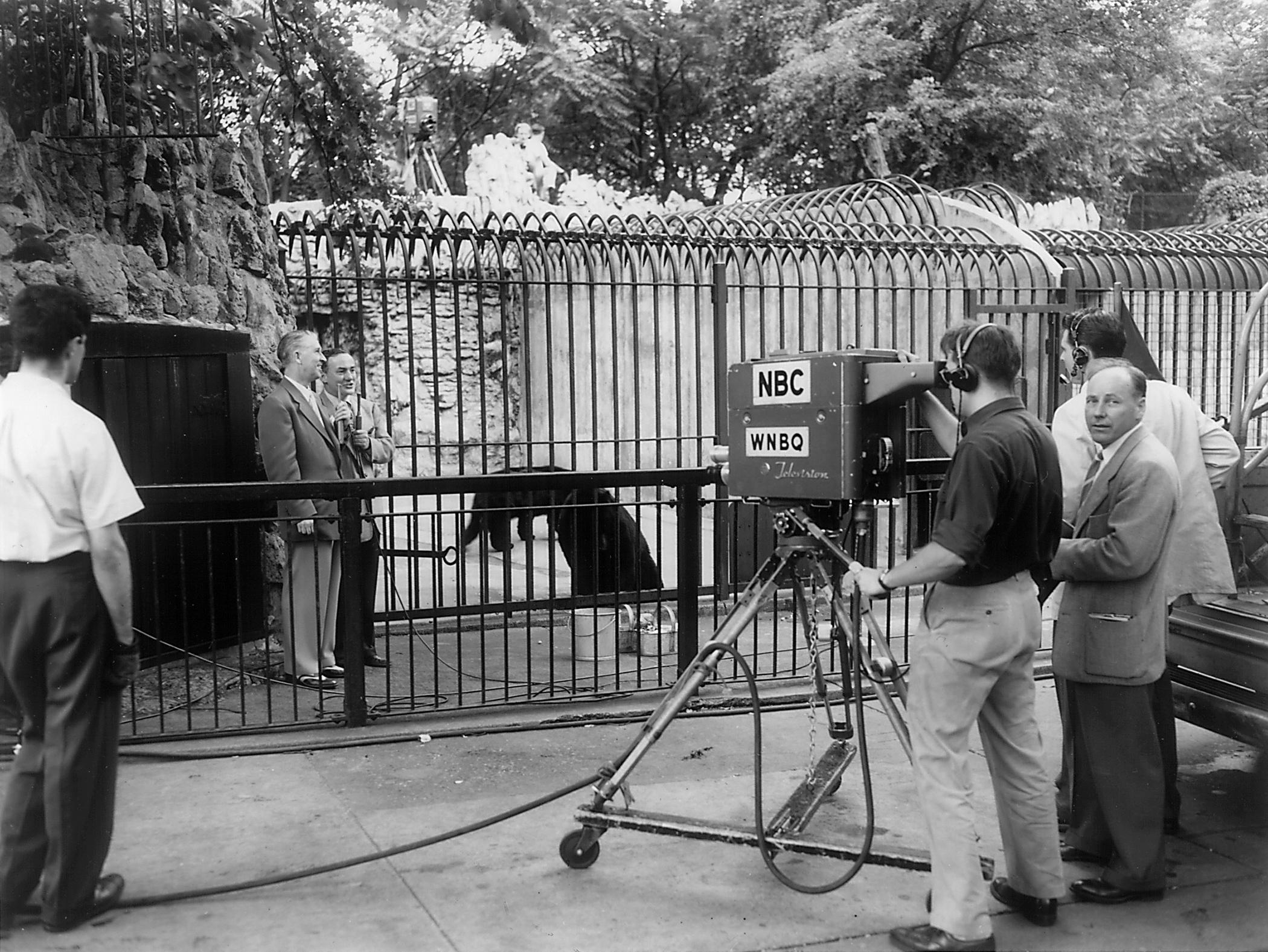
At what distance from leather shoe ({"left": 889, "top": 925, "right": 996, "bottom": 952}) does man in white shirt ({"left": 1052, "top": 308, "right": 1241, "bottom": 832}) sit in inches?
49.5

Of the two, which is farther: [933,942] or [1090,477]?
[1090,477]

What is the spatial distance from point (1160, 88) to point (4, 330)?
24229 millimetres

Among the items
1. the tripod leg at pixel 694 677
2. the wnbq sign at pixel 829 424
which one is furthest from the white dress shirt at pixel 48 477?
the wnbq sign at pixel 829 424

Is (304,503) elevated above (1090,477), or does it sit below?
below

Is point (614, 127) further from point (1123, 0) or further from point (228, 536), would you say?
point (228, 536)

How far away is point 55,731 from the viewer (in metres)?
3.58

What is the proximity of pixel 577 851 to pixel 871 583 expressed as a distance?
1.37m

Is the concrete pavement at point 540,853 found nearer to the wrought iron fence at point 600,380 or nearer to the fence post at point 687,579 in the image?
the fence post at point 687,579

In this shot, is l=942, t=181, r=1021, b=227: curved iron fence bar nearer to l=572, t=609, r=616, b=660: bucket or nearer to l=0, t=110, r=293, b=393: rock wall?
l=572, t=609, r=616, b=660: bucket

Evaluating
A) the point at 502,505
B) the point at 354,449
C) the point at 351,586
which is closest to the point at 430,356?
the point at 502,505

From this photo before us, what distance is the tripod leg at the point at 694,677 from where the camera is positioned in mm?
3910

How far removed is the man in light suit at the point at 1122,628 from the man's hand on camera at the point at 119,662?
2.89 metres

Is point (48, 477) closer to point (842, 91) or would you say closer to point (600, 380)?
point (600, 380)

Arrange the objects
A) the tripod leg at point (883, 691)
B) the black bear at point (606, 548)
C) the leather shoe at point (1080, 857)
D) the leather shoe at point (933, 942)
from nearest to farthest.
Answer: the leather shoe at point (933, 942) → the tripod leg at point (883, 691) → the leather shoe at point (1080, 857) → the black bear at point (606, 548)
